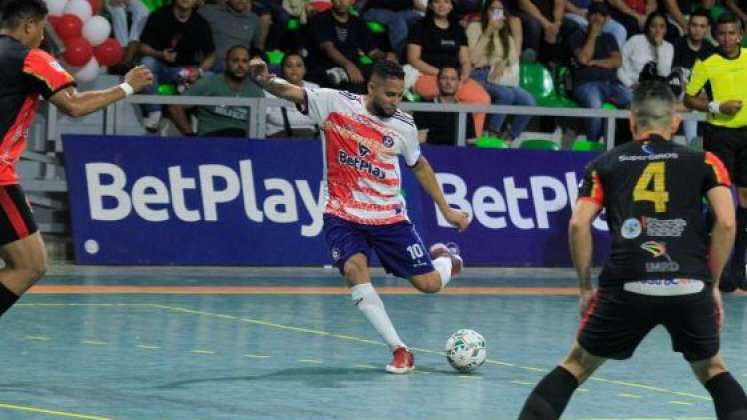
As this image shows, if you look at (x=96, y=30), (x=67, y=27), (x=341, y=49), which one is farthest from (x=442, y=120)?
(x=67, y=27)

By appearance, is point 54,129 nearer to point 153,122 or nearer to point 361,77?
point 153,122

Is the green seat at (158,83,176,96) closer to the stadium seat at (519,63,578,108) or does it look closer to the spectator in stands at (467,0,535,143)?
the spectator in stands at (467,0,535,143)

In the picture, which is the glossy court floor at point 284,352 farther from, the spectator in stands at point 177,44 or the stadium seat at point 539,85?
the stadium seat at point 539,85

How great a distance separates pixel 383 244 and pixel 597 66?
9196mm

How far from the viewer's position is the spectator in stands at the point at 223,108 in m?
17.0

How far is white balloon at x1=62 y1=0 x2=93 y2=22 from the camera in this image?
55.0ft

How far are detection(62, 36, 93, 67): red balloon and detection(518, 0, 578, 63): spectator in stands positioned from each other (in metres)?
5.86

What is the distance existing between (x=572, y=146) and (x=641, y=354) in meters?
7.40

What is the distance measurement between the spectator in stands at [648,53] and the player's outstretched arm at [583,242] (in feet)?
41.4

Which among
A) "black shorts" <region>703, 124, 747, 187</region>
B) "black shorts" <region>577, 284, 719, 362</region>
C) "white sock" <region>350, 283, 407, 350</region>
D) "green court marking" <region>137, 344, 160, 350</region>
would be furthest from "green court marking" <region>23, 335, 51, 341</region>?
"black shorts" <region>703, 124, 747, 187</region>

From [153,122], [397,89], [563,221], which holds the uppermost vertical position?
[397,89]

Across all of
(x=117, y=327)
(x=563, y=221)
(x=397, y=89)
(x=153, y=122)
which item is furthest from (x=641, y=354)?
(x=153, y=122)

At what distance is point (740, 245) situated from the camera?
16.0 m

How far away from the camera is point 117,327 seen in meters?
12.4
